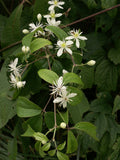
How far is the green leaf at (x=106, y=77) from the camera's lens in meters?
1.17

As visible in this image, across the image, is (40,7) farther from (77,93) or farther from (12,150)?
(12,150)

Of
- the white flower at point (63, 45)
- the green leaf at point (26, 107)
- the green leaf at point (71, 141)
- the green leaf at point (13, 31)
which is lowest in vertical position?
the green leaf at point (71, 141)

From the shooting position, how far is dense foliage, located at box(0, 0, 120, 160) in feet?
2.01

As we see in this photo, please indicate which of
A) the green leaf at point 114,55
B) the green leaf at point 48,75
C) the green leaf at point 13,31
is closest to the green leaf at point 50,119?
the green leaf at point 48,75

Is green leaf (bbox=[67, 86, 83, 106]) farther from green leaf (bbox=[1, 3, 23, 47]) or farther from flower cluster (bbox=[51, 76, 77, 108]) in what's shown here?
green leaf (bbox=[1, 3, 23, 47])

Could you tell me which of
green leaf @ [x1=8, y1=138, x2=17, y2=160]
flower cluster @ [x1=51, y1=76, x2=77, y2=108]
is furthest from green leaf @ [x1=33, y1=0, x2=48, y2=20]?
green leaf @ [x1=8, y1=138, x2=17, y2=160]

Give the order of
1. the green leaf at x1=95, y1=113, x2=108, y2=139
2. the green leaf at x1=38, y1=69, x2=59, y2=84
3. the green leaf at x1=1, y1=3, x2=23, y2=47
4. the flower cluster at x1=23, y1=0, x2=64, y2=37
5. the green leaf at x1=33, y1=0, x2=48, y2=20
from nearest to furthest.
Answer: the green leaf at x1=38, y1=69, x2=59, y2=84 < the flower cluster at x1=23, y1=0, x2=64, y2=37 < the green leaf at x1=33, y1=0, x2=48, y2=20 < the green leaf at x1=1, y1=3, x2=23, y2=47 < the green leaf at x1=95, y1=113, x2=108, y2=139

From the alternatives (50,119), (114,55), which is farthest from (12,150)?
(114,55)

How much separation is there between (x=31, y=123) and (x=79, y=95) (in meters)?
0.15

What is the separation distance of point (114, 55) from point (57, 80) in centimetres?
66

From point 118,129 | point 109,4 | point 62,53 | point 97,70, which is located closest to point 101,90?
point 97,70

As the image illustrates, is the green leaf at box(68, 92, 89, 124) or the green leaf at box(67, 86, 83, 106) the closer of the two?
the green leaf at box(67, 86, 83, 106)

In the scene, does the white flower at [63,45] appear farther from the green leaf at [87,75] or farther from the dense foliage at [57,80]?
the green leaf at [87,75]

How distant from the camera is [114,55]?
3.85ft
